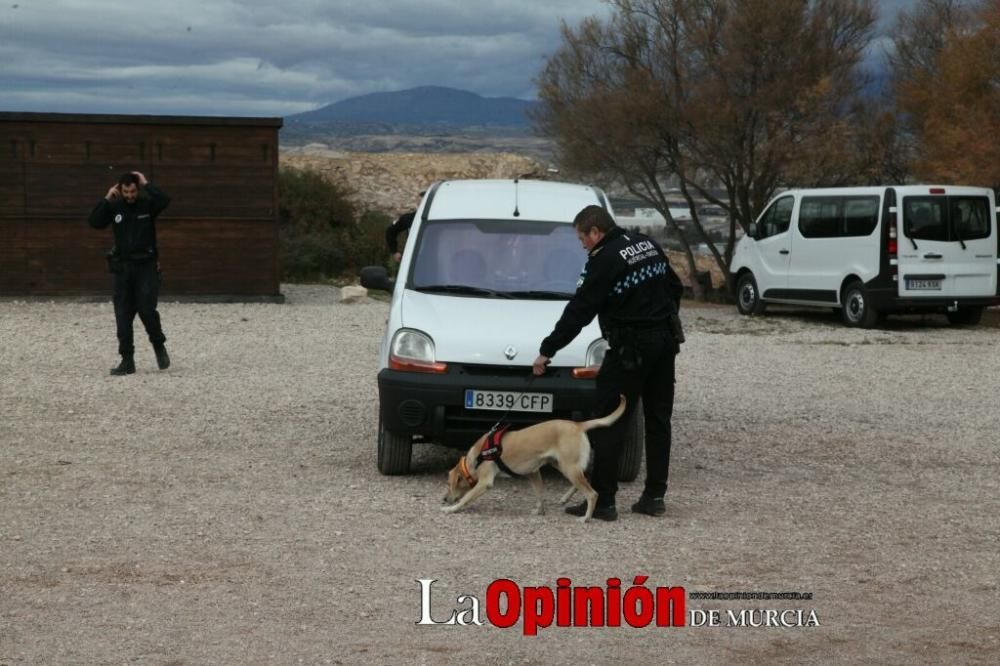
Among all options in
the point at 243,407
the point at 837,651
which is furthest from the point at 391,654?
the point at 243,407

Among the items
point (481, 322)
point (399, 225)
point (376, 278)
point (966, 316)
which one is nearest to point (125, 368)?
point (399, 225)

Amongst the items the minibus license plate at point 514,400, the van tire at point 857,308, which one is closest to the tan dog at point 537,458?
the minibus license plate at point 514,400

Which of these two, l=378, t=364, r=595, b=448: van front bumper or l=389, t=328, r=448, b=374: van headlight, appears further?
l=389, t=328, r=448, b=374: van headlight

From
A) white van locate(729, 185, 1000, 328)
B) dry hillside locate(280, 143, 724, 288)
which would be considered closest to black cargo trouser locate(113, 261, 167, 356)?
white van locate(729, 185, 1000, 328)

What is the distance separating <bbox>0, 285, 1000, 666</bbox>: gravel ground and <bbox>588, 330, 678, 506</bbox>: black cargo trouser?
285mm

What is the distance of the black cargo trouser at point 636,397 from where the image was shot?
8086 millimetres

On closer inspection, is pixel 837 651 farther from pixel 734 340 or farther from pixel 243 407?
pixel 734 340

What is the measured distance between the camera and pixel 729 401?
13.5 metres

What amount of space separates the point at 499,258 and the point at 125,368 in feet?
19.4

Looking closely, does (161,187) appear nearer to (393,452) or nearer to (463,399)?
(393,452)

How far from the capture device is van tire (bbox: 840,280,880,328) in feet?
69.4

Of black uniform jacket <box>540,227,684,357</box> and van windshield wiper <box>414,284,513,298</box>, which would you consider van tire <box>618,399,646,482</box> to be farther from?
black uniform jacket <box>540,227,684,357</box>

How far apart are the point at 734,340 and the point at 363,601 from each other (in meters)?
13.9

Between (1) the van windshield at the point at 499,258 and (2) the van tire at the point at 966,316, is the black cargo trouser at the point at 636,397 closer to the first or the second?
(1) the van windshield at the point at 499,258
